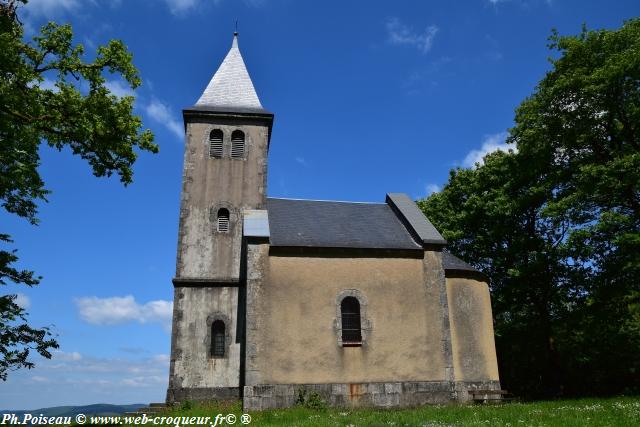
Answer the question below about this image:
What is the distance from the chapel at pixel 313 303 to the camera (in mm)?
15453

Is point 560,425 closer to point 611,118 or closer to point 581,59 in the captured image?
point 611,118

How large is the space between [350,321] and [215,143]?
10.3 metres

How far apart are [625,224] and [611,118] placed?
16.0 ft

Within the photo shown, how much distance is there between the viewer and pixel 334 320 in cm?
1605

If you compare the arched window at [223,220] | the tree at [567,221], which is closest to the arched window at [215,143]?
the arched window at [223,220]

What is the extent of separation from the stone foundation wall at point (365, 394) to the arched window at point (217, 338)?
4.04 meters

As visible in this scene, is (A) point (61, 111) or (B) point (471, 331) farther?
(B) point (471, 331)

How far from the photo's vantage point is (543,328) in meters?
25.8

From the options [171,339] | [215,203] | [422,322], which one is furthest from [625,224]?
[171,339]

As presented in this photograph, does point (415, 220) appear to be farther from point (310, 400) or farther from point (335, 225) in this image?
point (310, 400)

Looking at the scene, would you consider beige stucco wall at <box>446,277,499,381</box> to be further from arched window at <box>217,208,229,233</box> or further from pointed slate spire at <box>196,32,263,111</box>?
pointed slate spire at <box>196,32,263,111</box>

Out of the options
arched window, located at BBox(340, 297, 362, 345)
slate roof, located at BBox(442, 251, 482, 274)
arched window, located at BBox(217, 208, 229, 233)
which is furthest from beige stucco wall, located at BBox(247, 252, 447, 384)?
arched window, located at BBox(217, 208, 229, 233)

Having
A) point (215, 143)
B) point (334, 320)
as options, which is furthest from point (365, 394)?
point (215, 143)

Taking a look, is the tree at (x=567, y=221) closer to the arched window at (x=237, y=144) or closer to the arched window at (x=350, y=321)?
the arched window at (x=350, y=321)
